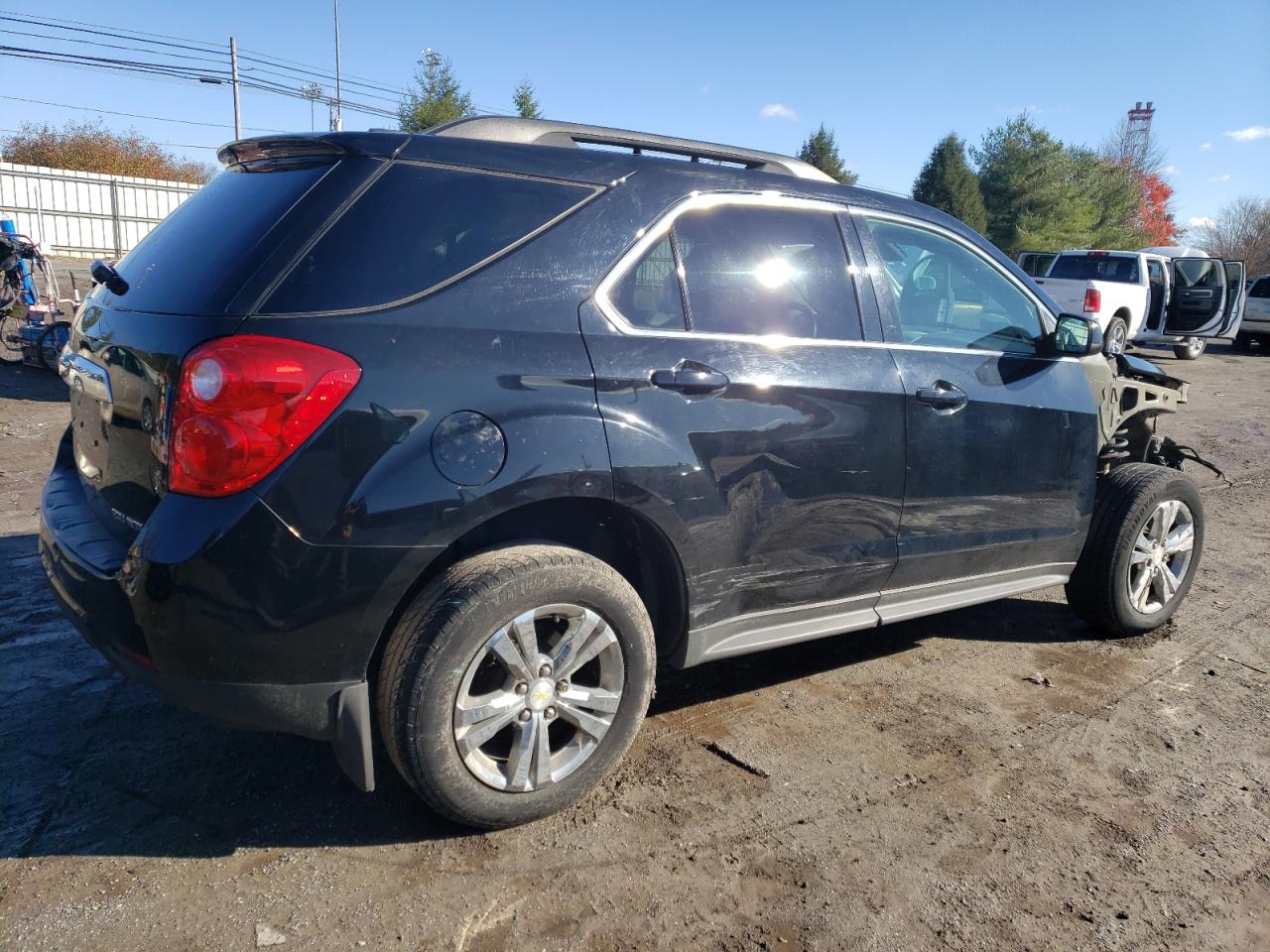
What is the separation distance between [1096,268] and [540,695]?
19653 mm

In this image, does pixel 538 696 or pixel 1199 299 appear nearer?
pixel 538 696

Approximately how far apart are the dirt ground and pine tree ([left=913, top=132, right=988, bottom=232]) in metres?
45.1

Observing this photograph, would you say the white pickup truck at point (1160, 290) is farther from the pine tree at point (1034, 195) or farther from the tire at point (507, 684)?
the pine tree at point (1034, 195)

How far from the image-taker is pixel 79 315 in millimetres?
3104

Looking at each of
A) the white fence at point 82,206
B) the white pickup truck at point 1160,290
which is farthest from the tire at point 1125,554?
the white fence at point 82,206

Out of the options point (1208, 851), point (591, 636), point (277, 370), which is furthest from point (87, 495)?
point (1208, 851)

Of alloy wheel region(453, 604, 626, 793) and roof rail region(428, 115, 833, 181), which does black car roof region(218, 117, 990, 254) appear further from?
alloy wheel region(453, 604, 626, 793)

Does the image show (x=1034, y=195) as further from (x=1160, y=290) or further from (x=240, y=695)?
(x=240, y=695)

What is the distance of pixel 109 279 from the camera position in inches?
116

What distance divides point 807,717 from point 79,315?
2.82m

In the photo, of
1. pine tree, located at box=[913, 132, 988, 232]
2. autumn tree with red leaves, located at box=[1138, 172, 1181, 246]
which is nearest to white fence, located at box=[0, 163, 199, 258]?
pine tree, located at box=[913, 132, 988, 232]

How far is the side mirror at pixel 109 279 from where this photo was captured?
2.86 meters

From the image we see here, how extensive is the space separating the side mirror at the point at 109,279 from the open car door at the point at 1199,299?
2089cm

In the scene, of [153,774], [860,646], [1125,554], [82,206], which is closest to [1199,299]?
[1125,554]
